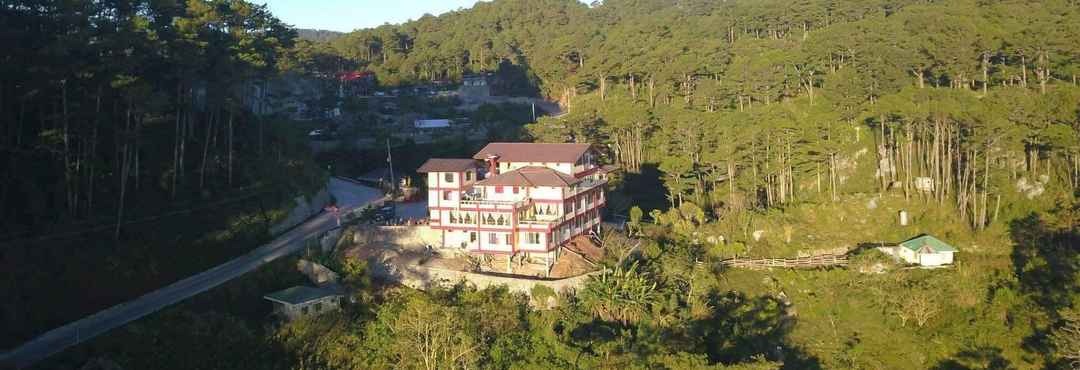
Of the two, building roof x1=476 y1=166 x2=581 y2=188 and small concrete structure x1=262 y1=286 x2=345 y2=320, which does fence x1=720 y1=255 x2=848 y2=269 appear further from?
small concrete structure x1=262 y1=286 x2=345 y2=320

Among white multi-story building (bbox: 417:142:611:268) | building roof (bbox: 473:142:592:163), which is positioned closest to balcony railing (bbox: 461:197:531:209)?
white multi-story building (bbox: 417:142:611:268)

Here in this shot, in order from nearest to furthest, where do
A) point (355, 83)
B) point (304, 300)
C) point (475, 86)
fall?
point (304, 300) < point (475, 86) < point (355, 83)

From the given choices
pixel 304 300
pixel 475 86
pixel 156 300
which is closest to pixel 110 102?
pixel 156 300

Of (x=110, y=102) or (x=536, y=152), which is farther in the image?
(x=536, y=152)

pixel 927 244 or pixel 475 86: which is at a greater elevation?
pixel 475 86

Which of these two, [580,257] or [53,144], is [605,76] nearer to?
[580,257]

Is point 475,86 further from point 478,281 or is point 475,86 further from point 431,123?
point 478,281

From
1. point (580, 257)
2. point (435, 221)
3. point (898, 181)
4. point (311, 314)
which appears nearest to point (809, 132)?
point (898, 181)

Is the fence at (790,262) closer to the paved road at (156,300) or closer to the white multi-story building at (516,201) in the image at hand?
the white multi-story building at (516,201)
